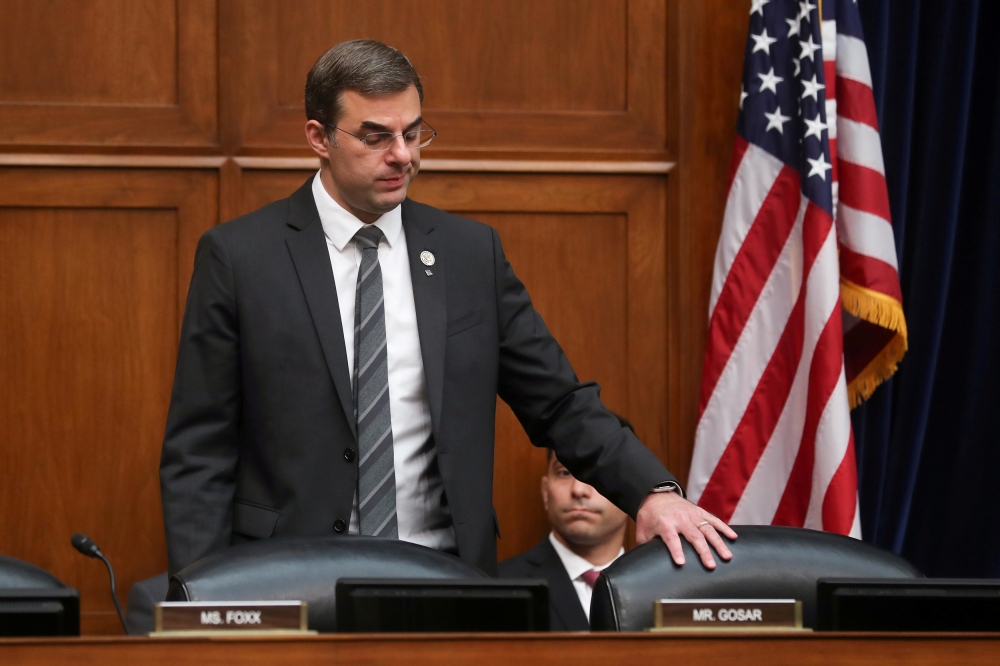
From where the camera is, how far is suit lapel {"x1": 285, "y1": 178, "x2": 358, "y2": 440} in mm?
2182

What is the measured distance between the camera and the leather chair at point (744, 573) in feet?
4.74

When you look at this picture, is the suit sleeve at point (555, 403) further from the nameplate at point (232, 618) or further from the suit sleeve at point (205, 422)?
the nameplate at point (232, 618)

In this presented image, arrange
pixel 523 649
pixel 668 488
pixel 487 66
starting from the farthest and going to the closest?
pixel 487 66 → pixel 668 488 → pixel 523 649

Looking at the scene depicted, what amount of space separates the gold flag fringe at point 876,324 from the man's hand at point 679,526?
4.85 ft

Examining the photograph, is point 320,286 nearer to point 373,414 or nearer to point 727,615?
point 373,414

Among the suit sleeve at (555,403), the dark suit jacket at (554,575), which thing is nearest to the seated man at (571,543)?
the dark suit jacket at (554,575)

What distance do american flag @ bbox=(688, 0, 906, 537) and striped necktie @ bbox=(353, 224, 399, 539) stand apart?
133 centimetres

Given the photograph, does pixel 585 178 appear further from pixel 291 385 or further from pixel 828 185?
pixel 291 385

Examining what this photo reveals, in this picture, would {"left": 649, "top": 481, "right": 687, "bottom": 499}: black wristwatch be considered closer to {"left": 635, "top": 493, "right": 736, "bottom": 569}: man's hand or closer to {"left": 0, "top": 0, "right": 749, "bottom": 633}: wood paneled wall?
{"left": 635, "top": 493, "right": 736, "bottom": 569}: man's hand

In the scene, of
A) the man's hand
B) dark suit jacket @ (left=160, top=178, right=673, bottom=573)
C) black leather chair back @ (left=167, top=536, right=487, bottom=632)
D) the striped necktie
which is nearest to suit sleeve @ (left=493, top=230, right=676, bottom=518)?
dark suit jacket @ (left=160, top=178, right=673, bottom=573)

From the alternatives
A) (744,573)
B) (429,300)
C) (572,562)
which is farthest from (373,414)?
(572,562)

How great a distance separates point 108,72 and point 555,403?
1.72 metres

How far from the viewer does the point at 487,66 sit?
338 cm

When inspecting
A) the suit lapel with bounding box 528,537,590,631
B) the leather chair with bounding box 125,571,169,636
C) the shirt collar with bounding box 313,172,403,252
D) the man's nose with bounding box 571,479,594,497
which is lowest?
the suit lapel with bounding box 528,537,590,631
